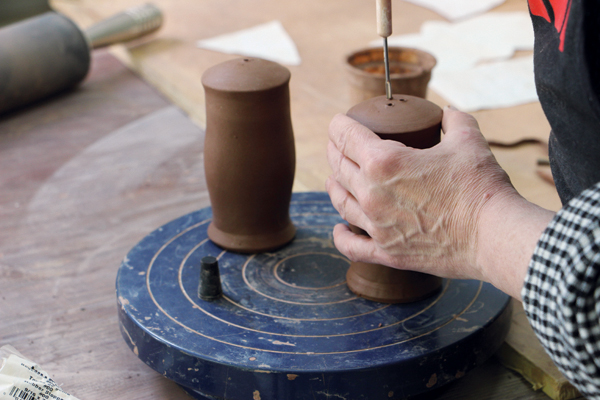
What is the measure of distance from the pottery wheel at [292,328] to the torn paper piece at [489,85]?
37.2 inches

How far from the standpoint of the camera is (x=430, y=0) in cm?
268

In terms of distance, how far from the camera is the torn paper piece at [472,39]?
2.03 meters

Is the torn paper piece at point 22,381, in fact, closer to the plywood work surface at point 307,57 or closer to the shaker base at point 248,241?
the shaker base at point 248,241

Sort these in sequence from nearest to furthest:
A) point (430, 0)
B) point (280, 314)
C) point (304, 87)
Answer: point (280, 314)
point (304, 87)
point (430, 0)

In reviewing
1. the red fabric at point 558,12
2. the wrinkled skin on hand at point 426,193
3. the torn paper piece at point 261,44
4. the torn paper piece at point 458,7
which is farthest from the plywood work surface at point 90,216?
the torn paper piece at point 458,7

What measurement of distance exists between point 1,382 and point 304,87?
144 cm

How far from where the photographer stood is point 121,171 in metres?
1.59

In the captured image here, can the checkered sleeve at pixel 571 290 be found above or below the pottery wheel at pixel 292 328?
above

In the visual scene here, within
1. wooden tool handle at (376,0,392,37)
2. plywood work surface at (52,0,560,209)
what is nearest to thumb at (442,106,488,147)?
wooden tool handle at (376,0,392,37)

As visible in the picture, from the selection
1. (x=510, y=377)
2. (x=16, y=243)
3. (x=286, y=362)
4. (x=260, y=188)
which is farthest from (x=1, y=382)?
(x=510, y=377)

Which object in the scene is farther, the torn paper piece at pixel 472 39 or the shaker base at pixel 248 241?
the torn paper piece at pixel 472 39

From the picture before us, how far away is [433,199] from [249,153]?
0.34 metres

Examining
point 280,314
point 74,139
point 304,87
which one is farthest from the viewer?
point 304,87

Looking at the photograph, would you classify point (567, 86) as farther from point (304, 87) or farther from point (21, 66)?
point (21, 66)
